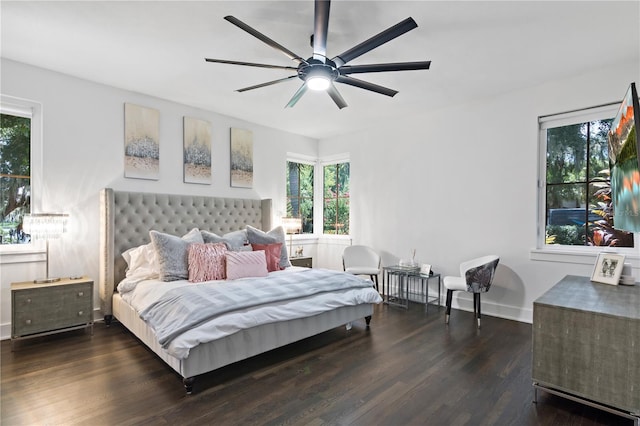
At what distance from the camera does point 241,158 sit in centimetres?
520

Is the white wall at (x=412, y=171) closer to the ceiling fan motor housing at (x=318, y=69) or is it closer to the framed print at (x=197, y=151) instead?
the framed print at (x=197, y=151)

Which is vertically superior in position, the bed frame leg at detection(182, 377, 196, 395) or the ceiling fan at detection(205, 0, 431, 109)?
the ceiling fan at detection(205, 0, 431, 109)

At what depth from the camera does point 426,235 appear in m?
4.88

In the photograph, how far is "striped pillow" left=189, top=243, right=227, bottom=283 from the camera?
3.42 meters

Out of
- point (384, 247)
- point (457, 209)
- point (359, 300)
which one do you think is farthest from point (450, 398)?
point (384, 247)

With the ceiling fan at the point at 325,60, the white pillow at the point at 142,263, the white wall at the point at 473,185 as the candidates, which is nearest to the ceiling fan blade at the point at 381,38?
the ceiling fan at the point at 325,60

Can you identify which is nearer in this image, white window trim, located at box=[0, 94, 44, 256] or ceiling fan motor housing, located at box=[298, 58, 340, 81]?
ceiling fan motor housing, located at box=[298, 58, 340, 81]

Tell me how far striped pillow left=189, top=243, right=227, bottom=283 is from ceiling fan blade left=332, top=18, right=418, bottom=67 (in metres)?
2.27

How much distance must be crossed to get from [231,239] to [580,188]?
4.08m

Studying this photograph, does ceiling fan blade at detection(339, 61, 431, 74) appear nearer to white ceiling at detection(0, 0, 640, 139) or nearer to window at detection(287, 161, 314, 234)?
white ceiling at detection(0, 0, 640, 139)

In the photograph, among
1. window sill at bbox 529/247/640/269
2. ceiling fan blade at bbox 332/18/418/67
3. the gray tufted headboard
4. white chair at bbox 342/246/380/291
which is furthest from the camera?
white chair at bbox 342/246/380/291

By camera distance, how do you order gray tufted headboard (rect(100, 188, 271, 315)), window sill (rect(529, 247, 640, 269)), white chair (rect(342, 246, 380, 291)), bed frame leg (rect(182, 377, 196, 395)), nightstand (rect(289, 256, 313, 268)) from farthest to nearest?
white chair (rect(342, 246, 380, 291))
nightstand (rect(289, 256, 313, 268))
gray tufted headboard (rect(100, 188, 271, 315))
window sill (rect(529, 247, 640, 269))
bed frame leg (rect(182, 377, 196, 395))

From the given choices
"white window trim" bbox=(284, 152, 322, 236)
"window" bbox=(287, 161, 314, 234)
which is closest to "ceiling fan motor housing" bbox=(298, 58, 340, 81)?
"white window trim" bbox=(284, 152, 322, 236)

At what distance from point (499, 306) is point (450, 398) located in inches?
89.9
